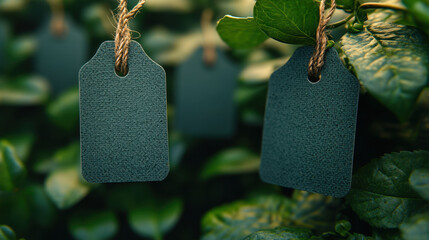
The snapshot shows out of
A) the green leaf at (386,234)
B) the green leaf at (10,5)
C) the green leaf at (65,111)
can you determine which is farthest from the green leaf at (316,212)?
the green leaf at (10,5)

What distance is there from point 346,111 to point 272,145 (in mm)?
118

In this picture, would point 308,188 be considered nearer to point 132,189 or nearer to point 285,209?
point 285,209

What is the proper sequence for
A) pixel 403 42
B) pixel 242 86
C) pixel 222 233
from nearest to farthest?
pixel 403 42 → pixel 222 233 → pixel 242 86

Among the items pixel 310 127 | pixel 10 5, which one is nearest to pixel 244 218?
pixel 310 127

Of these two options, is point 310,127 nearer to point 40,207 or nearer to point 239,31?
point 239,31

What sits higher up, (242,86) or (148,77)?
(148,77)

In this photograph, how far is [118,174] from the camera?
0.48m

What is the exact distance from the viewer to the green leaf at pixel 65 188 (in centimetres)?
71

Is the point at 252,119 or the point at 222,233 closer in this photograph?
the point at 222,233

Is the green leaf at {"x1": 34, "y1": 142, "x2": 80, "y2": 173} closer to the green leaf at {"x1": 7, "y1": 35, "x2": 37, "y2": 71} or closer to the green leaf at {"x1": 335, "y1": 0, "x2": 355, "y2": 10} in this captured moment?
the green leaf at {"x1": 7, "y1": 35, "x2": 37, "y2": 71}

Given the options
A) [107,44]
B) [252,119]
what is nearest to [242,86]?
[252,119]

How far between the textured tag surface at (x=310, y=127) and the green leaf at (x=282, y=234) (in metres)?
0.07

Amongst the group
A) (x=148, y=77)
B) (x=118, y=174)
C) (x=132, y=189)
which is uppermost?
(x=148, y=77)

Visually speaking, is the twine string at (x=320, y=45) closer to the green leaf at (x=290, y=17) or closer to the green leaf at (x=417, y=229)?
the green leaf at (x=290, y=17)
